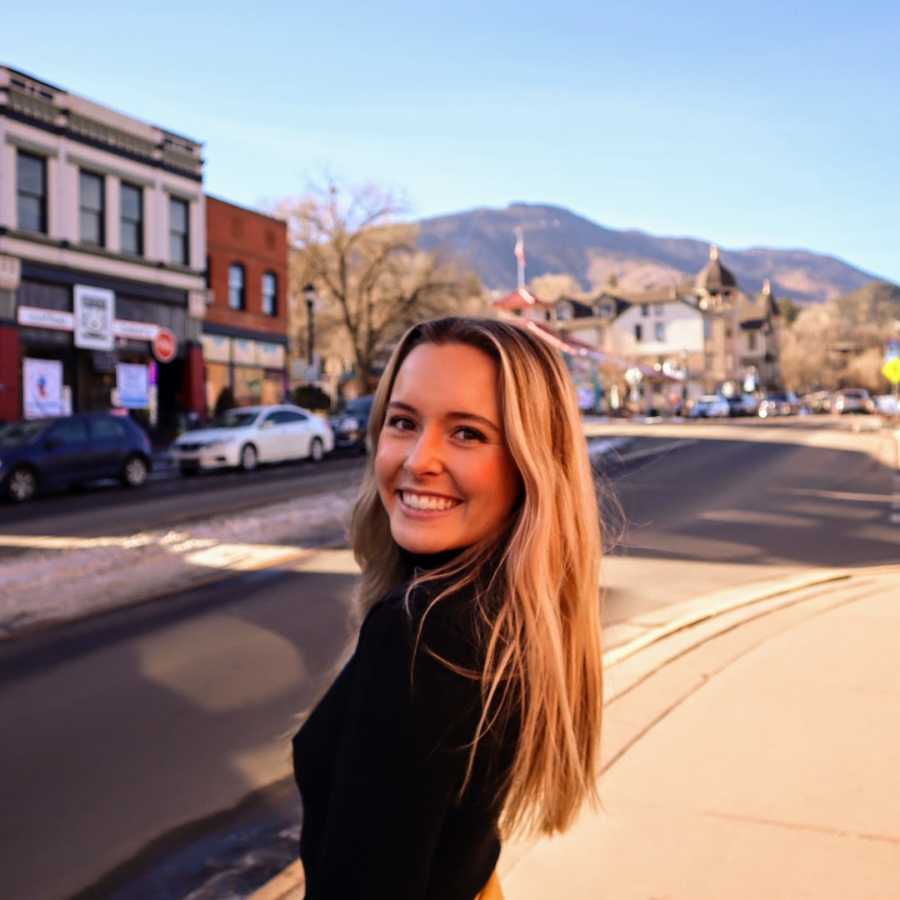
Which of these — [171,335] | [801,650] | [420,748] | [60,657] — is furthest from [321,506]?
[171,335]

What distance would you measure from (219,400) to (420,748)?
34.0m

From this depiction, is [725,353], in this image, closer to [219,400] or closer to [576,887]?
[219,400]

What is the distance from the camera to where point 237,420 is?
24312mm

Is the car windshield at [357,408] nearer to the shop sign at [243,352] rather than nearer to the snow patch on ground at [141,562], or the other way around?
the shop sign at [243,352]

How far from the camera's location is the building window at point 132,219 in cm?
3091

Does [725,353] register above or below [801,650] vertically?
above

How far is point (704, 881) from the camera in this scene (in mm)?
3428

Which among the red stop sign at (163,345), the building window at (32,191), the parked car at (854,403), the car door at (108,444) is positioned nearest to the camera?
the car door at (108,444)

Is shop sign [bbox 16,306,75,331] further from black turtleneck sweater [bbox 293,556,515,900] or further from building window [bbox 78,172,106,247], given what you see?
black turtleneck sweater [bbox 293,556,515,900]

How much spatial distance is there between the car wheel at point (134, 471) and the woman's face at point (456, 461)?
62.7 ft

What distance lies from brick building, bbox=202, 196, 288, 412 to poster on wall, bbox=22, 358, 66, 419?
24.6ft

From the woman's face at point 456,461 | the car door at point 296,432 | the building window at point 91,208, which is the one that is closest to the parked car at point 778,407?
the car door at point 296,432

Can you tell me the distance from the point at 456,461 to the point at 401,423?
0.53 feet

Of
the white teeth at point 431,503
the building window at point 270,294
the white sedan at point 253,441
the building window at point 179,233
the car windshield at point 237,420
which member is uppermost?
the building window at point 179,233
